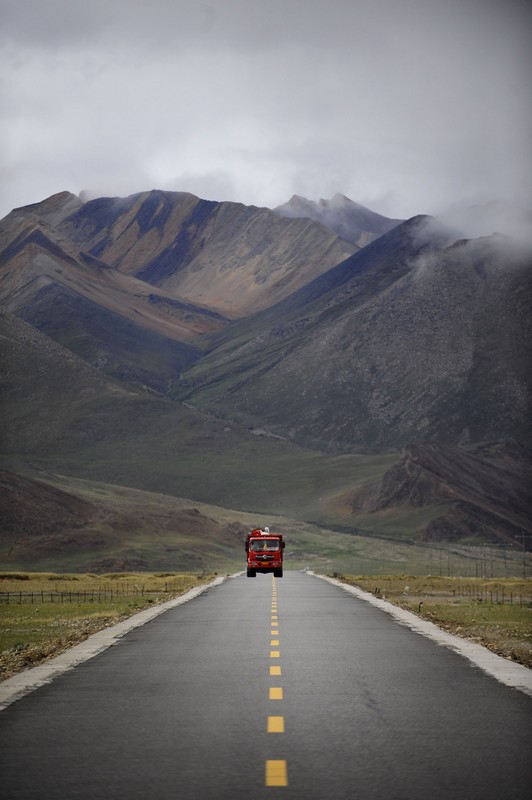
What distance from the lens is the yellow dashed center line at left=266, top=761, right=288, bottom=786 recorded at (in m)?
9.94

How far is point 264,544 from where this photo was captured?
77.2 m

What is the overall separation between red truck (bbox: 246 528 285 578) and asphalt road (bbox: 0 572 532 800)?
177 ft

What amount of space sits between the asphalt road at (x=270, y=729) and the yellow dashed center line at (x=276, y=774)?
0.02 meters

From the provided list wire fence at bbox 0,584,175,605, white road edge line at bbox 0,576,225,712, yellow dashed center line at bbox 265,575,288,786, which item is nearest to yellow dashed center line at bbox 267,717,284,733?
yellow dashed center line at bbox 265,575,288,786

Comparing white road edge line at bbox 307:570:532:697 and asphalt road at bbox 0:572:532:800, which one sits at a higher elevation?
white road edge line at bbox 307:570:532:697

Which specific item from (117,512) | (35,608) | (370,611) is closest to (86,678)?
(370,611)

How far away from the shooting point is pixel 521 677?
57.0ft

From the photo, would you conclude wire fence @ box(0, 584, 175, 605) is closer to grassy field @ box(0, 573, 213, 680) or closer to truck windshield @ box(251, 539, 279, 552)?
grassy field @ box(0, 573, 213, 680)

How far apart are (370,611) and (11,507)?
402 feet

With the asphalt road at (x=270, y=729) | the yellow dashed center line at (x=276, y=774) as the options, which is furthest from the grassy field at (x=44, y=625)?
the yellow dashed center line at (x=276, y=774)

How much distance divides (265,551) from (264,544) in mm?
494

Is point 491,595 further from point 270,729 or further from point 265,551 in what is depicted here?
point 270,729

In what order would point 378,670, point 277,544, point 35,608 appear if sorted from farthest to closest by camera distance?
point 277,544, point 35,608, point 378,670

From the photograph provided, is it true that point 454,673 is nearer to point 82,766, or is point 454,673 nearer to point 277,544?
point 82,766
